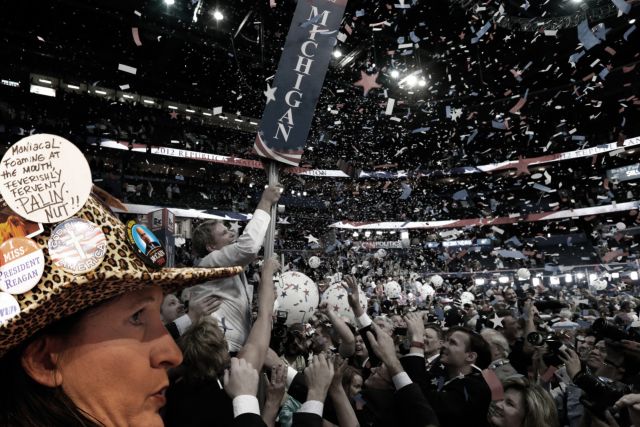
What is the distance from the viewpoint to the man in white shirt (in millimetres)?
2451

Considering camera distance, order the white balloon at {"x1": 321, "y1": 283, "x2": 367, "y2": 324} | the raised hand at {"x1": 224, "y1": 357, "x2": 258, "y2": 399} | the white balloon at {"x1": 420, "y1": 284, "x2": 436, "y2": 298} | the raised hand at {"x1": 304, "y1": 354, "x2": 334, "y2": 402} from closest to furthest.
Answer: the raised hand at {"x1": 224, "y1": 357, "x2": 258, "y2": 399} < the raised hand at {"x1": 304, "y1": 354, "x2": 334, "y2": 402} < the white balloon at {"x1": 321, "y1": 283, "x2": 367, "y2": 324} < the white balloon at {"x1": 420, "y1": 284, "x2": 436, "y2": 298}

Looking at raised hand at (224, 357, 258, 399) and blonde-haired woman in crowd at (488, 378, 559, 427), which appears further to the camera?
blonde-haired woman in crowd at (488, 378, 559, 427)

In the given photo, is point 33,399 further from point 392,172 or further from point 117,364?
point 392,172

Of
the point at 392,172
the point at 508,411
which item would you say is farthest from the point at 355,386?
the point at 392,172

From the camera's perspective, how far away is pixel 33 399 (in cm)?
83

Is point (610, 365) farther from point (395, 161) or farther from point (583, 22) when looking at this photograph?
point (395, 161)

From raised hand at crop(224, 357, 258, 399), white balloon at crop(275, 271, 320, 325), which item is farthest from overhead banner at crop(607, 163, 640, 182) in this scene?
raised hand at crop(224, 357, 258, 399)

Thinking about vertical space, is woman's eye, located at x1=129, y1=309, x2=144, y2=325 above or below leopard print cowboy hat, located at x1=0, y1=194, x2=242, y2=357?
below

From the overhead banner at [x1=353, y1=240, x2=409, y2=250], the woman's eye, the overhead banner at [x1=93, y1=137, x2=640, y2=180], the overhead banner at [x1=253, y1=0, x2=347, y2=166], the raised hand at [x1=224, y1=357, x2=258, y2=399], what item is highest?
the overhead banner at [x1=93, y1=137, x2=640, y2=180]

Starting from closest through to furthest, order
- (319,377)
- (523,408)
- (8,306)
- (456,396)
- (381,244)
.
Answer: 1. (8,306)
2. (319,377)
3. (523,408)
4. (456,396)
5. (381,244)

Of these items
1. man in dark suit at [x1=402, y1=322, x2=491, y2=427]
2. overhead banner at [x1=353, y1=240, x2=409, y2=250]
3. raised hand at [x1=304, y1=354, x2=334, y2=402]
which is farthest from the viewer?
overhead banner at [x1=353, y1=240, x2=409, y2=250]

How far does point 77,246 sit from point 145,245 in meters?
0.16

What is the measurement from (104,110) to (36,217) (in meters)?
24.3

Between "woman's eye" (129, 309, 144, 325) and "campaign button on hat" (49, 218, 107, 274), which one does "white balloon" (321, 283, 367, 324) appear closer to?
"woman's eye" (129, 309, 144, 325)
